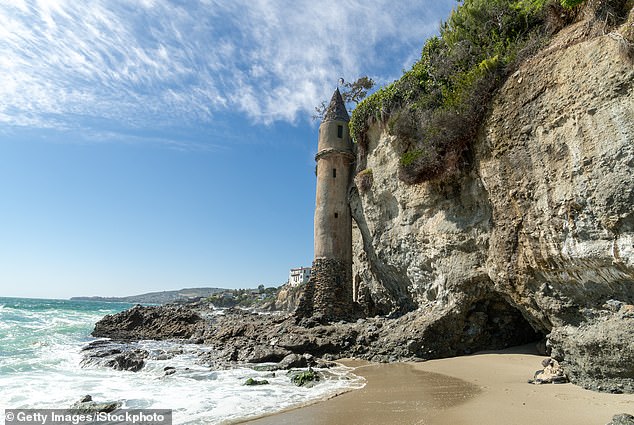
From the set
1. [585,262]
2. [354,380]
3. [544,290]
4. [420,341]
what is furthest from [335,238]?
[585,262]

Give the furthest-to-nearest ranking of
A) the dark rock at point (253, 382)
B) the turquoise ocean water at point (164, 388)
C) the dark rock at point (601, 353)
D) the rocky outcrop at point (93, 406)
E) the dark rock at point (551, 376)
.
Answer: the dark rock at point (253, 382) < the dark rock at point (551, 376) < the turquoise ocean water at point (164, 388) < the rocky outcrop at point (93, 406) < the dark rock at point (601, 353)

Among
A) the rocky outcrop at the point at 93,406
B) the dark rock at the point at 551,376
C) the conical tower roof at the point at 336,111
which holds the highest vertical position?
the conical tower roof at the point at 336,111

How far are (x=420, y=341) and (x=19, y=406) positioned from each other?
1002 centimetres

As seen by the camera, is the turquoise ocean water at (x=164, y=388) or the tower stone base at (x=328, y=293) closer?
the turquoise ocean water at (x=164, y=388)

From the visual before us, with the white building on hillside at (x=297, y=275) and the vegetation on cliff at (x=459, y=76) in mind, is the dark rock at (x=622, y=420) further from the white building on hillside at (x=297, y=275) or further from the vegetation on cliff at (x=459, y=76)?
the white building on hillside at (x=297, y=275)

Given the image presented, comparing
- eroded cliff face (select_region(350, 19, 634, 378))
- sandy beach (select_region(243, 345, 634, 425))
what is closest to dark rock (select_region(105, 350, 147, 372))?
sandy beach (select_region(243, 345, 634, 425))

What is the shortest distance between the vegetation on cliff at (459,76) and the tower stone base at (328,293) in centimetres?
594

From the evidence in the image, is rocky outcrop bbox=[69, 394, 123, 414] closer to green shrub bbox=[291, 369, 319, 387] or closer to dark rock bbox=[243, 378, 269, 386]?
dark rock bbox=[243, 378, 269, 386]

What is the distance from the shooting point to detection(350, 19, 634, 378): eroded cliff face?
7.17 metres

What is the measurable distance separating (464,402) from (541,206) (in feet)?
14.9

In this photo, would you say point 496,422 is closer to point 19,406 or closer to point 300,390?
point 300,390

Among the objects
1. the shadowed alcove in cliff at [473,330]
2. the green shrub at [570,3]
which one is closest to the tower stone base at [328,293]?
the shadowed alcove in cliff at [473,330]

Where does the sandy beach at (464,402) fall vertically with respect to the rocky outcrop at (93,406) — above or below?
above

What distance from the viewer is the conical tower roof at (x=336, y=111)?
19.6m
